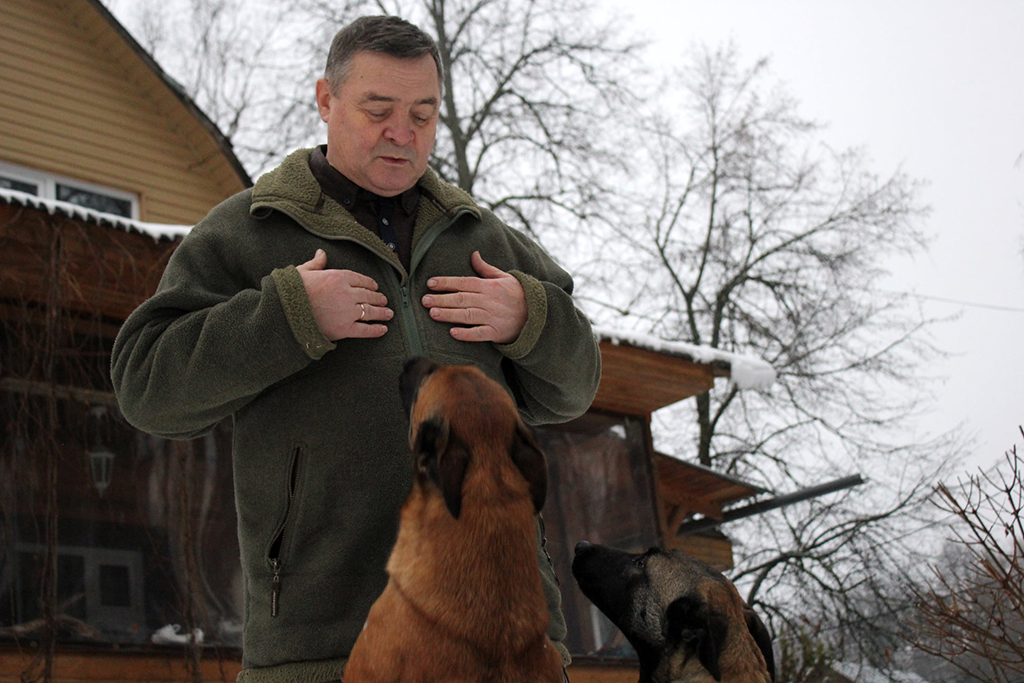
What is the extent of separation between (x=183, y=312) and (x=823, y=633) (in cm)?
1750

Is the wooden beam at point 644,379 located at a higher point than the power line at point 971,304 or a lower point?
lower

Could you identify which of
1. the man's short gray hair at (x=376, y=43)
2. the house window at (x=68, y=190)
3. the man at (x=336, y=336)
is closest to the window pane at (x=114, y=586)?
the house window at (x=68, y=190)

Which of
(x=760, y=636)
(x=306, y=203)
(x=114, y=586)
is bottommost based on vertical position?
(x=114, y=586)

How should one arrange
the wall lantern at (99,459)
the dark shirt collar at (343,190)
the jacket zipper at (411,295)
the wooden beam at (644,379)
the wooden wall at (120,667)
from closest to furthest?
1. the jacket zipper at (411,295)
2. the dark shirt collar at (343,190)
3. the wooden wall at (120,667)
4. the wall lantern at (99,459)
5. the wooden beam at (644,379)

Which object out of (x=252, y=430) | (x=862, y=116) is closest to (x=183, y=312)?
(x=252, y=430)

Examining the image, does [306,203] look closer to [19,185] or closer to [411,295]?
[411,295]

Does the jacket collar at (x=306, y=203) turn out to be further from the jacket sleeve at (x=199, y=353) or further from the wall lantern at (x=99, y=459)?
the wall lantern at (x=99, y=459)

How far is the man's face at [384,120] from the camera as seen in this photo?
8.00ft

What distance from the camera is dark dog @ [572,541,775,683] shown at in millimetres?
3512

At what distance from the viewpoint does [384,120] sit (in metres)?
2.47

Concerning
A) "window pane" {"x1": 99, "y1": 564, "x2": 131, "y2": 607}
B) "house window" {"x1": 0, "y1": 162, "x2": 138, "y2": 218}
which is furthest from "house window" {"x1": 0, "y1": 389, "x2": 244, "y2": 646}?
"house window" {"x1": 0, "y1": 162, "x2": 138, "y2": 218}

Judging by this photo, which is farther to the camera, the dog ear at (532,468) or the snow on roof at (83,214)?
the snow on roof at (83,214)

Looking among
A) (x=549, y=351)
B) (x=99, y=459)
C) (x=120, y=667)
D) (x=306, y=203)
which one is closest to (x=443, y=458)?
(x=549, y=351)

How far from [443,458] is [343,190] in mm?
839
